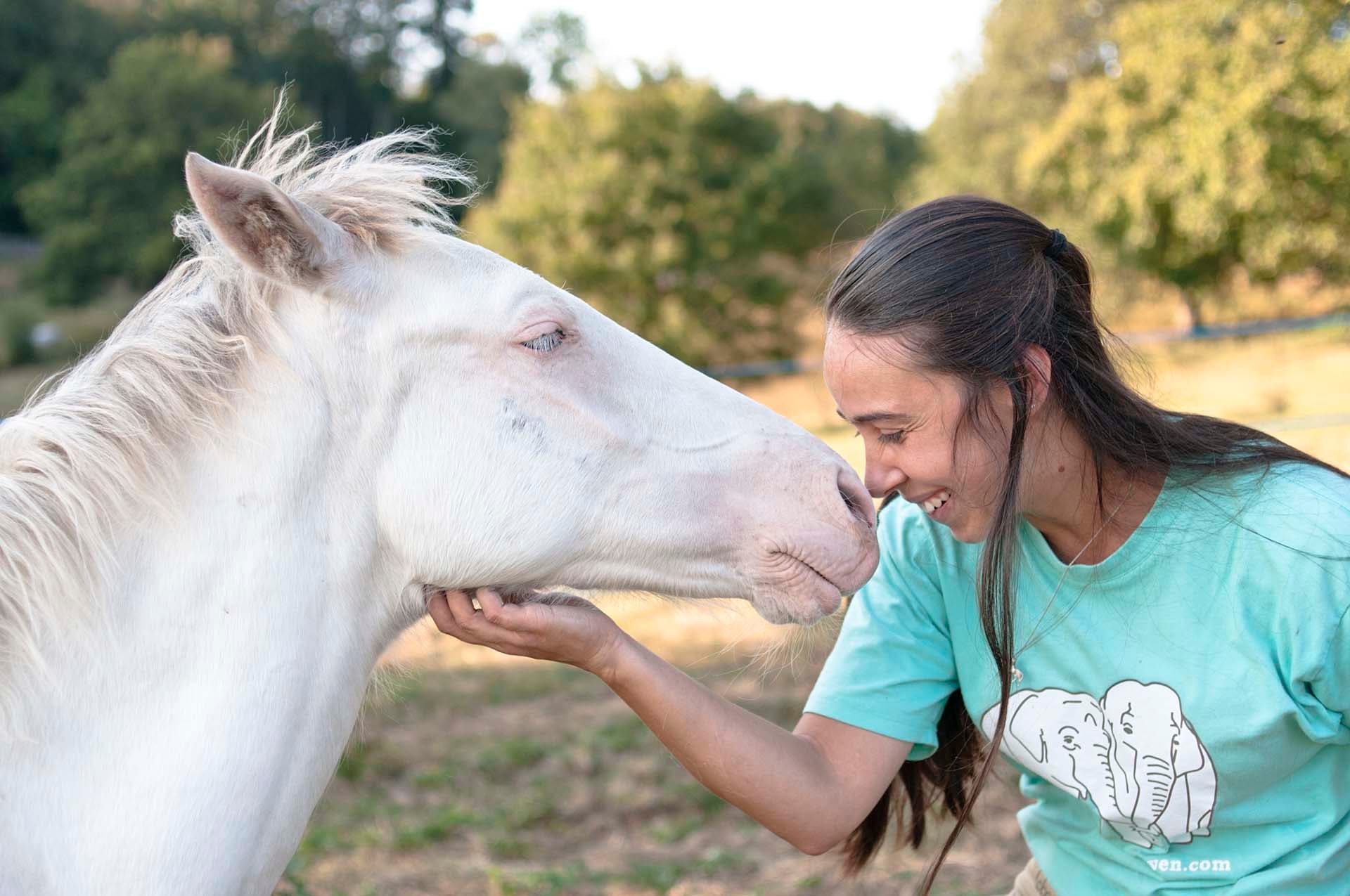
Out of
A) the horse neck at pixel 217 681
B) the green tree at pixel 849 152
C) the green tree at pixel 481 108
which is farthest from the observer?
the green tree at pixel 481 108

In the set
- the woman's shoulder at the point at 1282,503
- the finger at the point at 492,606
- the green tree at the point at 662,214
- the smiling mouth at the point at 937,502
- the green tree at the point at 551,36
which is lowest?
the finger at the point at 492,606

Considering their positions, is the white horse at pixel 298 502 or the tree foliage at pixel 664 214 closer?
the white horse at pixel 298 502

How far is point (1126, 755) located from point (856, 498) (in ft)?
2.20

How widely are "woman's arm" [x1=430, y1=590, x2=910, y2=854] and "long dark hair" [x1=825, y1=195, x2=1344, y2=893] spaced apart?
21 centimetres

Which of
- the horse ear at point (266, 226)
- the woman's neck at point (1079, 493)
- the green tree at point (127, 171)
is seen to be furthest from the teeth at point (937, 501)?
the green tree at point (127, 171)

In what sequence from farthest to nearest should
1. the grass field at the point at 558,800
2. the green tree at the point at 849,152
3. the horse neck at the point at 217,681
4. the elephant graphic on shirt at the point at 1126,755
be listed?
the green tree at the point at 849,152, the grass field at the point at 558,800, the elephant graphic on shirt at the point at 1126,755, the horse neck at the point at 217,681

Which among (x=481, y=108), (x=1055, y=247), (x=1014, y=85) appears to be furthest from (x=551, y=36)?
(x=1055, y=247)

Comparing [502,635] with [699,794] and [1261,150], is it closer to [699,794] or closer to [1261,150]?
[699,794]

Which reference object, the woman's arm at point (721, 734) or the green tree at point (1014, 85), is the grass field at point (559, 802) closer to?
the woman's arm at point (721, 734)

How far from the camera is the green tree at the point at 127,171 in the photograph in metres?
32.6

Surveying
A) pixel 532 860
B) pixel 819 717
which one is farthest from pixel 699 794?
pixel 819 717

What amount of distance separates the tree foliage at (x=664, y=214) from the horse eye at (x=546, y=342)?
17312 millimetres

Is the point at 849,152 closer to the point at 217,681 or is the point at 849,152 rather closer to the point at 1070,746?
the point at 1070,746

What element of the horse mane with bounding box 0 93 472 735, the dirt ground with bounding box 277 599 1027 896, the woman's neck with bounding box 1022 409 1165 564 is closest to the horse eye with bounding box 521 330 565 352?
the horse mane with bounding box 0 93 472 735
